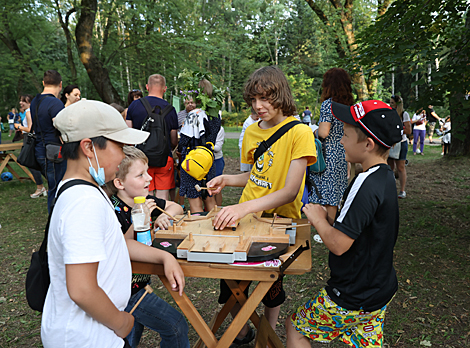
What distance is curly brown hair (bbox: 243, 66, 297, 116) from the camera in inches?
87.1

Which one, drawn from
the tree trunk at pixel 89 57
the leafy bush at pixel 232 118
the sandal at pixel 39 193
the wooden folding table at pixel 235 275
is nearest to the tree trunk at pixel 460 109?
the wooden folding table at pixel 235 275

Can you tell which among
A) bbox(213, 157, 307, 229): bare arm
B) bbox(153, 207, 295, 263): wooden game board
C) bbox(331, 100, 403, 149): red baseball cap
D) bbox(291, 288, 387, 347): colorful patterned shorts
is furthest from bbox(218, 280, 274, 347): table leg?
bbox(331, 100, 403, 149): red baseball cap

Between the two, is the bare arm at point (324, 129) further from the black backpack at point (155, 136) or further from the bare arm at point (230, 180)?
the black backpack at point (155, 136)

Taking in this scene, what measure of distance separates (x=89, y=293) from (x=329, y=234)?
112 cm

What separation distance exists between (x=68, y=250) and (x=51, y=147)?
4627mm

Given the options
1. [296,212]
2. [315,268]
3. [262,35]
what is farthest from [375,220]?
[262,35]

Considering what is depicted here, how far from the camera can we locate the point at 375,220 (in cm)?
167

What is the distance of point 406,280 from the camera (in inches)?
156

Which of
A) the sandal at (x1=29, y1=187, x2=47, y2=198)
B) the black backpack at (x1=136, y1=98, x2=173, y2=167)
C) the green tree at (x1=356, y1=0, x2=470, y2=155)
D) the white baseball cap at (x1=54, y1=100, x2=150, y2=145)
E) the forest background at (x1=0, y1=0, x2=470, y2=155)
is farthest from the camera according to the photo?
the sandal at (x1=29, y1=187, x2=47, y2=198)

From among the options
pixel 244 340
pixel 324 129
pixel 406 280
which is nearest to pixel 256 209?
pixel 244 340

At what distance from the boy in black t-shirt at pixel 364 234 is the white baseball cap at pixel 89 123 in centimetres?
105

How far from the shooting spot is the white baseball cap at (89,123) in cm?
133

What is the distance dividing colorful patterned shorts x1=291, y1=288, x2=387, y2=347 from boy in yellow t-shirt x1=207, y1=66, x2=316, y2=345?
549 millimetres

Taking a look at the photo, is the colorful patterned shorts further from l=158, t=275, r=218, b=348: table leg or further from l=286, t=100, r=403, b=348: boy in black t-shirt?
l=158, t=275, r=218, b=348: table leg
